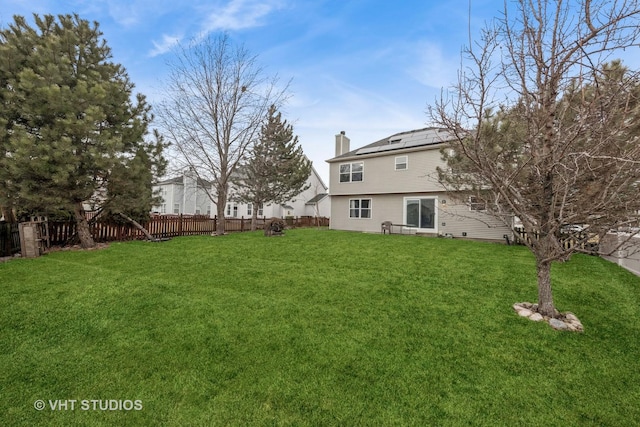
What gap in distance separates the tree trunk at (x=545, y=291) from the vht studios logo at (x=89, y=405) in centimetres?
537

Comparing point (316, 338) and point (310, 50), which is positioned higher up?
point (310, 50)

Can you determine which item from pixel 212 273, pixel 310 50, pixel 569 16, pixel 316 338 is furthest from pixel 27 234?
pixel 569 16

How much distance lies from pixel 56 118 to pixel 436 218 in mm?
16284

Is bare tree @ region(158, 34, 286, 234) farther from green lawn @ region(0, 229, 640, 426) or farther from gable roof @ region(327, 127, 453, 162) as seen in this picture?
green lawn @ region(0, 229, 640, 426)

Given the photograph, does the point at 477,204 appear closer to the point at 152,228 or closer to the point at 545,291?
the point at 545,291

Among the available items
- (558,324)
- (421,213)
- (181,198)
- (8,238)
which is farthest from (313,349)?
(181,198)

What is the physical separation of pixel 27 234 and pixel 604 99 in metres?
13.0

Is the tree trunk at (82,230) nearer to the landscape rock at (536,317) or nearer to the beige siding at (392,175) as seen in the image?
the landscape rock at (536,317)

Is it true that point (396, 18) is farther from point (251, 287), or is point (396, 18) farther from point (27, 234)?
point (27, 234)

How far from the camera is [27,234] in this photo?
812 cm

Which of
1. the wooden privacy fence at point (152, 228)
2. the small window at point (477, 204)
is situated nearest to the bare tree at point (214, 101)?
the wooden privacy fence at point (152, 228)

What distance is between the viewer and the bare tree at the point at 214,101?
1498 centimetres

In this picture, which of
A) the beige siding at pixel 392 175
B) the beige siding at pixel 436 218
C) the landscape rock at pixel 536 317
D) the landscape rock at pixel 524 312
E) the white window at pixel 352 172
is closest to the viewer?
the landscape rock at pixel 536 317

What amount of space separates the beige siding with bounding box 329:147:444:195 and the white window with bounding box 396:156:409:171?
0.13 m
